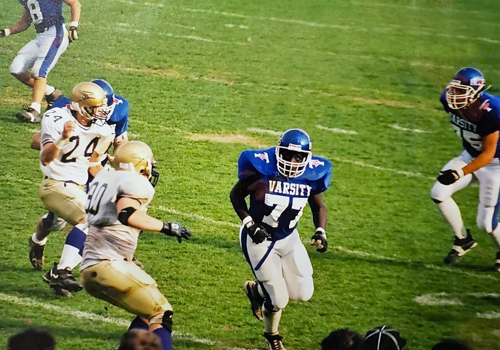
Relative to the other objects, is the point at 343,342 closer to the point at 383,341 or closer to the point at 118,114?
the point at 383,341

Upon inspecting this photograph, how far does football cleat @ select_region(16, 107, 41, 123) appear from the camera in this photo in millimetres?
5110

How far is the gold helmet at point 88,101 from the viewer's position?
158 inches

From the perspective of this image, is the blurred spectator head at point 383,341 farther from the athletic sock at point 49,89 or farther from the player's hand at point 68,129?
the athletic sock at point 49,89

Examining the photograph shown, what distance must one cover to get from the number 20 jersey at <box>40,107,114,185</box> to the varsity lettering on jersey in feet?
2.09

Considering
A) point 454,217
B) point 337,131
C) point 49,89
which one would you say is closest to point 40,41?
point 49,89

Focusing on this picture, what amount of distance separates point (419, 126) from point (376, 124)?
30 cm

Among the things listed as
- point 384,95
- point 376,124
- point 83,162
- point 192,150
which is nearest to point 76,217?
point 83,162

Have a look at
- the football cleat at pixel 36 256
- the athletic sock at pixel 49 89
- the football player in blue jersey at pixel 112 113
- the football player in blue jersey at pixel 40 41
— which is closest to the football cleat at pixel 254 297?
the football player in blue jersey at pixel 112 113

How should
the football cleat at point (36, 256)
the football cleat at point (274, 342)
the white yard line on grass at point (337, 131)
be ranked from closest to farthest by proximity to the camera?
the football cleat at point (274, 342) → the football cleat at point (36, 256) → the white yard line on grass at point (337, 131)

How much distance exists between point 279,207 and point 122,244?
725mm

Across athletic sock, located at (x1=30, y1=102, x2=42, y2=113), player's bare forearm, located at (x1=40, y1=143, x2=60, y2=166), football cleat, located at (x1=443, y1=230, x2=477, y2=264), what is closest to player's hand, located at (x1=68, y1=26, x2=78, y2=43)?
athletic sock, located at (x1=30, y1=102, x2=42, y2=113)

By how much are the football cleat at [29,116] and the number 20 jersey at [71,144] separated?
1069 mm

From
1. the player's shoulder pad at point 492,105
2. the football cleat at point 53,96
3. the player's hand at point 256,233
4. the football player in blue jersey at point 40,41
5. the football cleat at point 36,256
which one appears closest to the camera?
the player's hand at point 256,233

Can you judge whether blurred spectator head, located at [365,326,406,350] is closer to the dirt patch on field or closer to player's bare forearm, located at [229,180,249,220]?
player's bare forearm, located at [229,180,249,220]
